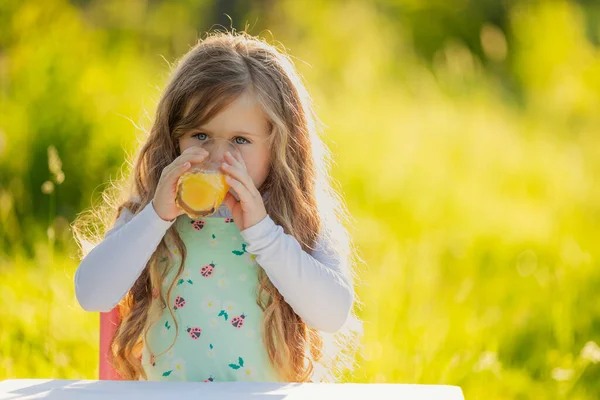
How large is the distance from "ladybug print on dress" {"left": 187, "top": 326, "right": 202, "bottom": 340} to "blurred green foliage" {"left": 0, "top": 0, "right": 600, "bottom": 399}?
668 mm

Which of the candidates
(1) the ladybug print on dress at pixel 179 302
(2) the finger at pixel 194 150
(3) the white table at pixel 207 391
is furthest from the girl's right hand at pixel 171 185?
(3) the white table at pixel 207 391

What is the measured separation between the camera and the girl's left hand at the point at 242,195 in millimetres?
1856

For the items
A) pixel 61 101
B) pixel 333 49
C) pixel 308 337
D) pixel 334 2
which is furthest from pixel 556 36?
pixel 308 337

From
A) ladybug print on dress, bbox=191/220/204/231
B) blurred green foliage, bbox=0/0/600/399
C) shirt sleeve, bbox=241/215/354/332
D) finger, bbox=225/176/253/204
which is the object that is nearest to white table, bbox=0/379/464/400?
shirt sleeve, bbox=241/215/354/332

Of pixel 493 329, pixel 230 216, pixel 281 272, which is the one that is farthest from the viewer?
pixel 493 329

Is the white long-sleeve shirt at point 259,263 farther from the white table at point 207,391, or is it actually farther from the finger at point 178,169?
the white table at point 207,391

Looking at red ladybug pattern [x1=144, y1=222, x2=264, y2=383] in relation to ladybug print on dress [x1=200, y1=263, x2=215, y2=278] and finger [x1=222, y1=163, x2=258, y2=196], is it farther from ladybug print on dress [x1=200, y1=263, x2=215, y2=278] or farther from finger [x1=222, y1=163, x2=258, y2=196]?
finger [x1=222, y1=163, x2=258, y2=196]

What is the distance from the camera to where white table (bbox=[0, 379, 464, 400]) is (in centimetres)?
143

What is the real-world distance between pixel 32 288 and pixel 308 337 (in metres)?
1.94

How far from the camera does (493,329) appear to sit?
3.56 meters

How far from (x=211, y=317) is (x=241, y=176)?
339 mm

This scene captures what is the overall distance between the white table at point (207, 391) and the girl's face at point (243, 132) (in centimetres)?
62

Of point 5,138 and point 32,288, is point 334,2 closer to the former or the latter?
point 5,138

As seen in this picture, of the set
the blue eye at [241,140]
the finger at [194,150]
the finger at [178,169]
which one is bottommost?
the finger at [178,169]
